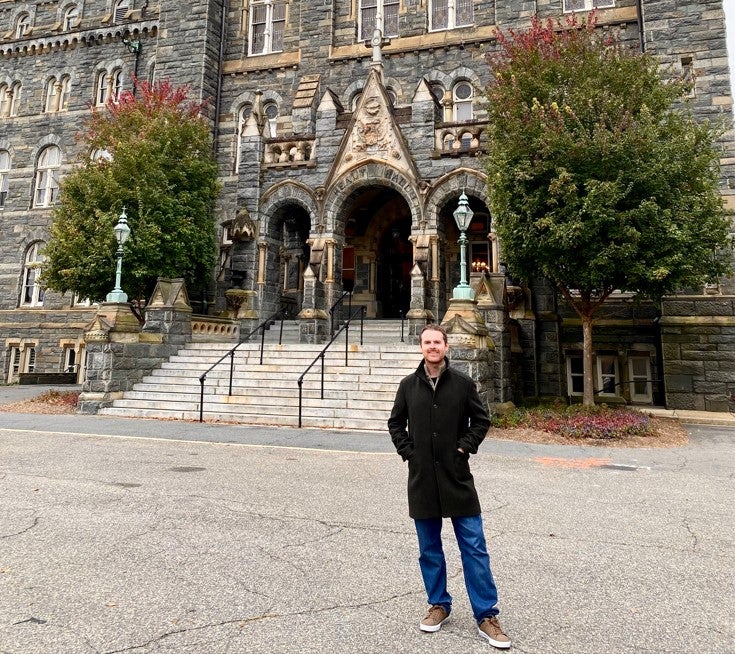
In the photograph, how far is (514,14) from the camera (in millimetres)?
19125

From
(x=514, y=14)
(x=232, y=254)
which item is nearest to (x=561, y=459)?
(x=232, y=254)

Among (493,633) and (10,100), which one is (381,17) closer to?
(10,100)

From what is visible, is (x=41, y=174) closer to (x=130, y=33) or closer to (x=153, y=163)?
(x=130, y=33)

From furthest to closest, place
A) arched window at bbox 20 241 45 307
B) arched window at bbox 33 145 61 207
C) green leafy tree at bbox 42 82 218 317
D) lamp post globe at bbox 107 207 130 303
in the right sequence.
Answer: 1. arched window at bbox 33 145 61 207
2. arched window at bbox 20 241 45 307
3. green leafy tree at bbox 42 82 218 317
4. lamp post globe at bbox 107 207 130 303

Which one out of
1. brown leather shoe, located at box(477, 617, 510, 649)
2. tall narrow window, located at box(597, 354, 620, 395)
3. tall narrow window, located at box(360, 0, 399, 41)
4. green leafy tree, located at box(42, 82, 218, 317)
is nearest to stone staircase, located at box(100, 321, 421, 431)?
green leafy tree, located at box(42, 82, 218, 317)

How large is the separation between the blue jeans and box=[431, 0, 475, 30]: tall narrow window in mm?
21727

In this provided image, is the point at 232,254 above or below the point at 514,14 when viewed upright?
below

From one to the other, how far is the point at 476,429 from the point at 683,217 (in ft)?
33.9

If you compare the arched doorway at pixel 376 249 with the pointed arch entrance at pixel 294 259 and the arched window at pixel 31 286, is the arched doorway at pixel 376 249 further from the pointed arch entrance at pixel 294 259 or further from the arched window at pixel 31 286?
the arched window at pixel 31 286

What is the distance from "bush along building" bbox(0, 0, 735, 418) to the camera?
14.8m

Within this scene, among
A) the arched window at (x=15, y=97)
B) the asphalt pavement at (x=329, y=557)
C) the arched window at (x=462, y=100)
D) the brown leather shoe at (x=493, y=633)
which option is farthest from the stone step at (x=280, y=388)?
the arched window at (x=15, y=97)

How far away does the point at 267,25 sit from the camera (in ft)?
76.1

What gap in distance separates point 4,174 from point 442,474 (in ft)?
98.1

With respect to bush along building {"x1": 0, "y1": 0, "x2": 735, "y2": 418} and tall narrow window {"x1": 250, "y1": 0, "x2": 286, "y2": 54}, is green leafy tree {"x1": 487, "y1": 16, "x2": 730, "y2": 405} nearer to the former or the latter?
bush along building {"x1": 0, "y1": 0, "x2": 735, "y2": 418}
